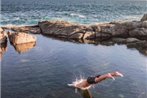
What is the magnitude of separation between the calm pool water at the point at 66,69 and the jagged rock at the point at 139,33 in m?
7.53

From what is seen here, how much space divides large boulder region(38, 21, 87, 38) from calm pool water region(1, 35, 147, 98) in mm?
8736

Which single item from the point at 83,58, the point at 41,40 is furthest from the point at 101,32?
the point at 83,58

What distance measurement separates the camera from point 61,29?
2530 inches

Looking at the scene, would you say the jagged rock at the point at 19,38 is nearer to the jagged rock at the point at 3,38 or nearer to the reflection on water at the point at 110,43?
the jagged rock at the point at 3,38

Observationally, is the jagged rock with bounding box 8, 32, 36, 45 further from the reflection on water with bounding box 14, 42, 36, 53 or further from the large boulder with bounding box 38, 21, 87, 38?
the large boulder with bounding box 38, 21, 87, 38

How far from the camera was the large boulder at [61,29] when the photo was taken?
62719 mm

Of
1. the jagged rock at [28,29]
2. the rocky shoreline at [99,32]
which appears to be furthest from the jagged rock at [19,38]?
the jagged rock at [28,29]

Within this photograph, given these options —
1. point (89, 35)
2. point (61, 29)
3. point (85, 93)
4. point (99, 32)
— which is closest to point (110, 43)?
point (89, 35)

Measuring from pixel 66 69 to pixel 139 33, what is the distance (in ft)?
80.3

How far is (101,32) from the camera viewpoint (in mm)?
62125

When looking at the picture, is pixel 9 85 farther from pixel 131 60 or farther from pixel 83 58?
pixel 131 60

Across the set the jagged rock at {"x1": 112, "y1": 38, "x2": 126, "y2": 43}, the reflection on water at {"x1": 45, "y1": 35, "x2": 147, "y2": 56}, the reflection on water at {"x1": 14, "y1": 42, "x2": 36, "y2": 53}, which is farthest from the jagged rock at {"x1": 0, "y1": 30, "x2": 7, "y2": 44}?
the jagged rock at {"x1": 112, "y1": 38, "x2": 126, "y2": 43}

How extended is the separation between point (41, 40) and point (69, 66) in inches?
710

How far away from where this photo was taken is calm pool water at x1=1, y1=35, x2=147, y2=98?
31.5m
